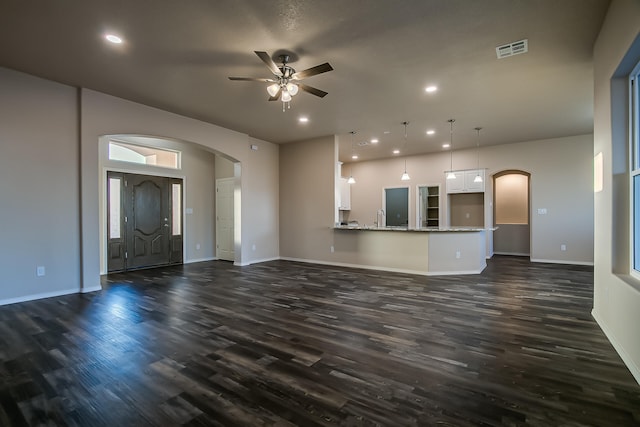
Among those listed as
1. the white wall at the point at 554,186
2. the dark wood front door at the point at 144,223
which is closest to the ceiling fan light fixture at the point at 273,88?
the dark wood front door at the point at 144,223

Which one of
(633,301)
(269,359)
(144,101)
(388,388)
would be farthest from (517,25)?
(144,101)

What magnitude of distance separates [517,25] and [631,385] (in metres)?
3.15

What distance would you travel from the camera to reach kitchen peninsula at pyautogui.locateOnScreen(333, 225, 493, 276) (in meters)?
5.96

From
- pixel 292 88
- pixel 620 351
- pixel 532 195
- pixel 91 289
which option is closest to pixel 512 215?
pixel 532 195

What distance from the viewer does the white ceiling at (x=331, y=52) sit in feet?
9.04

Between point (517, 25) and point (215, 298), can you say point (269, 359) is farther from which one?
point (517, 25)

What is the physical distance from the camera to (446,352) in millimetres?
2600

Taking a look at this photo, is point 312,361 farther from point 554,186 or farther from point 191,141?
point 554,186

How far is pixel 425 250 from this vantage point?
19.7ft

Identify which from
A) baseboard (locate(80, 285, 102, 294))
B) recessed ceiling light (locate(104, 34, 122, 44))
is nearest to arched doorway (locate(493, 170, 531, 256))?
recessed ceiling light (locate(104, 34, 122, 44))

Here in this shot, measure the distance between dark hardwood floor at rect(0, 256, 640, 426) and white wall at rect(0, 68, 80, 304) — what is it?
0.42 metres

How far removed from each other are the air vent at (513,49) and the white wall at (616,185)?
2.05 ft

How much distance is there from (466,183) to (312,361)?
7.56 m

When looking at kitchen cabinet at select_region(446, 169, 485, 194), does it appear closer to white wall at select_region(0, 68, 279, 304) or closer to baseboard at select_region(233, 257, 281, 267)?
baseboard at select_region(233, 257, 281, 267)
